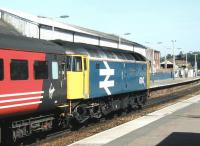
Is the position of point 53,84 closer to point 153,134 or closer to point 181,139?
point 153,134

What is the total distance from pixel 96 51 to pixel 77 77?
307 centimetres

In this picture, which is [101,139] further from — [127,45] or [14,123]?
[127,45]

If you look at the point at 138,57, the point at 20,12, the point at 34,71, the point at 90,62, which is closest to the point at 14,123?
the point at 34,71

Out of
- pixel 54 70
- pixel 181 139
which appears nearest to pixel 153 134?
pixel 181 139

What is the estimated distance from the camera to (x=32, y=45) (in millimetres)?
14727

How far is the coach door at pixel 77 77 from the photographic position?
17.7m

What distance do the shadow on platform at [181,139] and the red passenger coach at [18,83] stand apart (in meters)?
4.07

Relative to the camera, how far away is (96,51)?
21.0 meters

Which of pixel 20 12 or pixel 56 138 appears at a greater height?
pixel 20 12

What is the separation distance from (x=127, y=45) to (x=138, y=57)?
61.2 meters

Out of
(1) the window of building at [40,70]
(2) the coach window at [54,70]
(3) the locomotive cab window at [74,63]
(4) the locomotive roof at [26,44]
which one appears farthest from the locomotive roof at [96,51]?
(1) the window of building at [40,70]

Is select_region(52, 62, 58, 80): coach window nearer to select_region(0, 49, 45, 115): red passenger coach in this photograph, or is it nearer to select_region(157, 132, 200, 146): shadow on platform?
select_region(0, 49, 45, 115): red passenger coach

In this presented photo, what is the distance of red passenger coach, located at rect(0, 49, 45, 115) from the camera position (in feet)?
42.8

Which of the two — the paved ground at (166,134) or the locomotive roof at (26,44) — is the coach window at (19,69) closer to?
the locomotive roof at (26,44)
